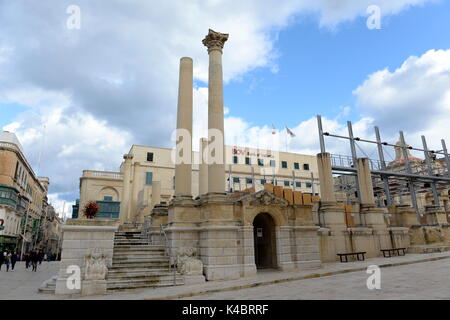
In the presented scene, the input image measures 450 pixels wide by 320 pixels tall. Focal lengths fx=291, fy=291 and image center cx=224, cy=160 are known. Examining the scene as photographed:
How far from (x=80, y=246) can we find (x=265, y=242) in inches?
443

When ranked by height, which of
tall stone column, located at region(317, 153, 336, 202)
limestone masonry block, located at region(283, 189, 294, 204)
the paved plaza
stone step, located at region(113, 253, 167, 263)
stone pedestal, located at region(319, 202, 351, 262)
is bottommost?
the paved plaza

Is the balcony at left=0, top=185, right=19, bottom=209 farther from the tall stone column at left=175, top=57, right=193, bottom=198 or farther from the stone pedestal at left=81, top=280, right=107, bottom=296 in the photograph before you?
the stone pedestal at left=81, top=280, right=107, bottom=296

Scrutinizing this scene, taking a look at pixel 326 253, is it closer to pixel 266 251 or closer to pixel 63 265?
pixel 266 251

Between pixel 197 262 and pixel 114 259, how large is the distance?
429cm

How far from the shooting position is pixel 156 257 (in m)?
16.0

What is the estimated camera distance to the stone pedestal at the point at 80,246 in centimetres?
1248

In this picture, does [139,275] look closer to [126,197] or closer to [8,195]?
[126,197]

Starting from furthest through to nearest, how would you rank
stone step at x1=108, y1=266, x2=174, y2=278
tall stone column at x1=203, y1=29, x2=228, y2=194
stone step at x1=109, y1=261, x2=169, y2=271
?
tall stone column at x1=203, y1=29, x2=228, y2=194 < stone step at x1=109, y1=261, x2=169, y2=271 < stone step at x1=108, y1=266, x2=174, y2=278

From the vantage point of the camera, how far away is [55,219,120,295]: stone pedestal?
12.5 metres

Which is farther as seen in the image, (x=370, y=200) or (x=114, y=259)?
(x=370, y=200)

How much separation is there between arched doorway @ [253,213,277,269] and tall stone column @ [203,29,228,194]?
4.14 metres

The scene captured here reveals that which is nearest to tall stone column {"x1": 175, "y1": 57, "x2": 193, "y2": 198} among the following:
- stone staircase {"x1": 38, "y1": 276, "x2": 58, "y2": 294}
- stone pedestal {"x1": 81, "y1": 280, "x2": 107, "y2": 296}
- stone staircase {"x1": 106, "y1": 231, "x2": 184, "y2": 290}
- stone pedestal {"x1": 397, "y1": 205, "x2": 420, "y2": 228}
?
stone staircase {"x1": 106, "y1": 231, "x2": 184, "y2": 290}

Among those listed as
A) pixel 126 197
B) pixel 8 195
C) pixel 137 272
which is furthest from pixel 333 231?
pixel 8 195

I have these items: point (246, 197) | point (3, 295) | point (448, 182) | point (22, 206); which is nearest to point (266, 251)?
point (246, 197)
